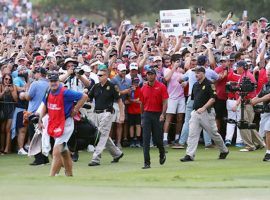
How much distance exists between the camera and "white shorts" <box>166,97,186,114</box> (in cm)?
2617

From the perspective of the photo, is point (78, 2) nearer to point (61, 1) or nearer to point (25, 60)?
point (61, 1)

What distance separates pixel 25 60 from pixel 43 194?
1213cm

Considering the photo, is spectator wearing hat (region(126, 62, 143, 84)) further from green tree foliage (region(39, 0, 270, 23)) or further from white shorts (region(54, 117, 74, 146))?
green tree foliage (region(39, 0, 270, 23))

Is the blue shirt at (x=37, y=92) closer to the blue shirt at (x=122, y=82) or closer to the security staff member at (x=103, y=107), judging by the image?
the security staff member at (x=103, y=107)

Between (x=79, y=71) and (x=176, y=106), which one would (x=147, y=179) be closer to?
(x=79, y=71)

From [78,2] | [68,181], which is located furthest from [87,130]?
[78,2]

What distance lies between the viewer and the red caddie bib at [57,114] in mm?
18281

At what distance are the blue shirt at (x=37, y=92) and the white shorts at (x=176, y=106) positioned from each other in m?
4.24

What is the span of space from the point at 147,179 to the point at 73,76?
21.5 feet

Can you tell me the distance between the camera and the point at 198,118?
22.1 meters

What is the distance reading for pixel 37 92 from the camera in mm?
22828

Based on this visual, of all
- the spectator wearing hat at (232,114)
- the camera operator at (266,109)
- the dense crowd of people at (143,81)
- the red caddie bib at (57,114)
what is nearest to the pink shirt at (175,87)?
the dense crowd of people at (143,81)

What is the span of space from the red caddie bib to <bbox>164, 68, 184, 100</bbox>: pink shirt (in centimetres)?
788

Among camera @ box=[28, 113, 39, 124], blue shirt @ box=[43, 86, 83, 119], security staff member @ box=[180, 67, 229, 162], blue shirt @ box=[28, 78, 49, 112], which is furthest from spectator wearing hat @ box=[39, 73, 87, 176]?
blue shirt @ box=[28, 78, 49, 112]
